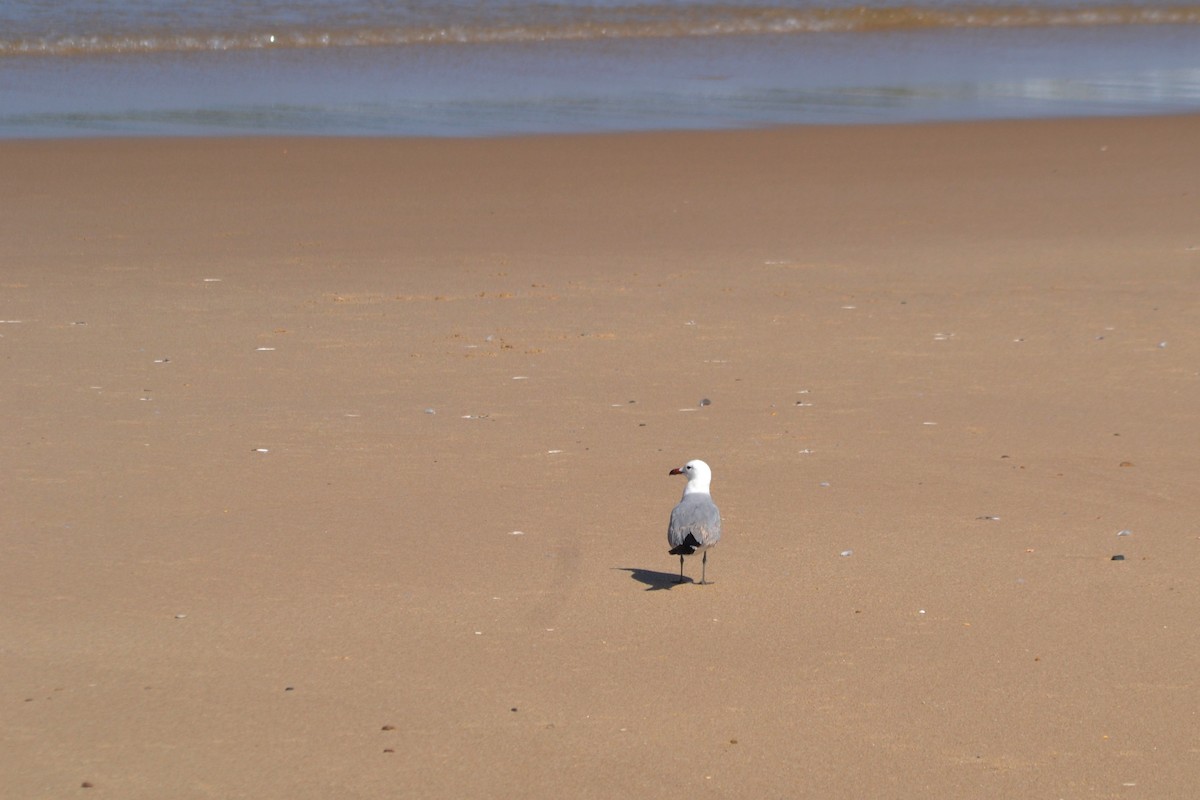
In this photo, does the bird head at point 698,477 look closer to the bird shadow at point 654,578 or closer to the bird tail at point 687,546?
the bird shadow at point 654,578

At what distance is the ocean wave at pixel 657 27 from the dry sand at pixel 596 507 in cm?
→ 1432

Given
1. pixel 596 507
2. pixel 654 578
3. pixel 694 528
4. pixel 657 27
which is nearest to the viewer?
pixel 694 528

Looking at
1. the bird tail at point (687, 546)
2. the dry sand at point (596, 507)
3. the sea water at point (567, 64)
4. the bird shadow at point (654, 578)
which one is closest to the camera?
the dry sand at point (596, 507)

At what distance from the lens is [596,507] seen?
6090mm

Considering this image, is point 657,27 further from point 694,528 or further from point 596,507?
point 694,528

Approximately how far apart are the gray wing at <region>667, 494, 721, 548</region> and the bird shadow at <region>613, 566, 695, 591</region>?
0.12 metres

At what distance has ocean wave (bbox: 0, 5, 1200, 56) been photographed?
83.7 ft

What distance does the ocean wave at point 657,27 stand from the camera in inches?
1005

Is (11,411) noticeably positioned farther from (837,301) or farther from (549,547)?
(837,301)

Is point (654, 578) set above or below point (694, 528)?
below

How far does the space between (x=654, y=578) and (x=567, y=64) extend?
1925 centimetres

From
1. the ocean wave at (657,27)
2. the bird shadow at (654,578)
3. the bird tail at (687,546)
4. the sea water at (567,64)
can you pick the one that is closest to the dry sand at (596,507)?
the bird shadow at (654,578)

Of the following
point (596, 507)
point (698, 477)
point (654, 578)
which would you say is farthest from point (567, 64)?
point (654, 578)

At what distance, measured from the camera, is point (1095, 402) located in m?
7.47
